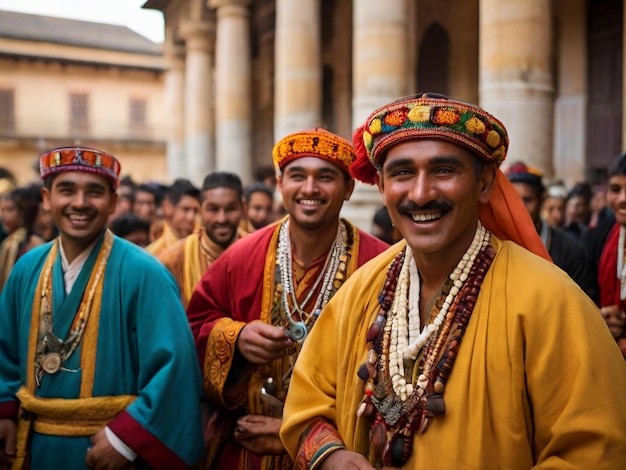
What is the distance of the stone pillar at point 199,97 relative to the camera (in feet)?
67.8

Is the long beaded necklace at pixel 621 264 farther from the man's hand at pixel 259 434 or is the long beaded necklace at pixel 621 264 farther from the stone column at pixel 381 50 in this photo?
the stone column at pixel 381 50

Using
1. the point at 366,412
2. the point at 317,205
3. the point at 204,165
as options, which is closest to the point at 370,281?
the point at 366,412

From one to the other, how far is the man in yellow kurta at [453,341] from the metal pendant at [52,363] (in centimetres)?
121

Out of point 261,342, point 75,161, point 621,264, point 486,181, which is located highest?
point 75,161

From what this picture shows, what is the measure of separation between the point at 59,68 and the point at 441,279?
133 ft

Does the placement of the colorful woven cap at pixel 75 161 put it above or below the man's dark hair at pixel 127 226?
above

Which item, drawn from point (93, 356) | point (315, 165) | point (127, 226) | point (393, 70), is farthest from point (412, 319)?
point (393, 70)

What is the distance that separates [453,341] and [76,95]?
41.0 meters

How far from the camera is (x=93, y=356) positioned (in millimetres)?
3070

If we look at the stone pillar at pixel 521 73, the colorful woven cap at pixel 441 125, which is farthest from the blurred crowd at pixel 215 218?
the colorful woven cap at pixel 441 125

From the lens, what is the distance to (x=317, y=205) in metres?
3.30

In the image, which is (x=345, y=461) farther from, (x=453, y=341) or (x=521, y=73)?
(x=521, y=73)

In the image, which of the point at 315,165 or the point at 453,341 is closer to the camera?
the point at 453,341

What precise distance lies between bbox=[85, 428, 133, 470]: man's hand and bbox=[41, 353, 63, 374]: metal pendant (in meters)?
0.34
